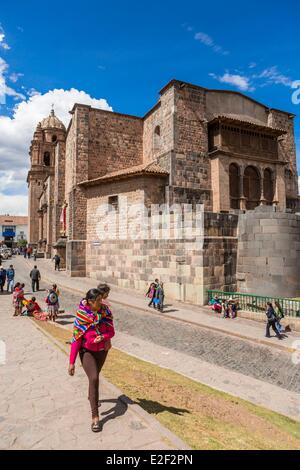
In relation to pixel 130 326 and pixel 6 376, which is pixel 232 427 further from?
pixel 130 326

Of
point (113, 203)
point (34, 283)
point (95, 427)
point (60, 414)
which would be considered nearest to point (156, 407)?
point (95, 427)

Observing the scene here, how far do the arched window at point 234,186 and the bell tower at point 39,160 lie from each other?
118ft

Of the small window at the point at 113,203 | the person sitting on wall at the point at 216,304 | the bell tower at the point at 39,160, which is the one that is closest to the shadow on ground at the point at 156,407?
the person sitting on wall at the point at 216,304

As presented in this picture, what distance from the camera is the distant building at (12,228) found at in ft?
315

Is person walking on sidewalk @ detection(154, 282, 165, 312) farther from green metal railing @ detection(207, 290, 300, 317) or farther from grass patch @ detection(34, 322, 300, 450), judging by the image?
grass patch @ detection(34, 322, 300, 450)

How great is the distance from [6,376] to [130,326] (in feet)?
20.4

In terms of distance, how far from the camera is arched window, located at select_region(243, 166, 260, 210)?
72.0 feet

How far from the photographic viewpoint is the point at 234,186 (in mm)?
21594

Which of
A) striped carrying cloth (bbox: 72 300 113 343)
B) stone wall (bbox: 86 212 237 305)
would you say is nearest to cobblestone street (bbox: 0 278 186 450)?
striped carrying cloth (bbox: 72 300 113 343)

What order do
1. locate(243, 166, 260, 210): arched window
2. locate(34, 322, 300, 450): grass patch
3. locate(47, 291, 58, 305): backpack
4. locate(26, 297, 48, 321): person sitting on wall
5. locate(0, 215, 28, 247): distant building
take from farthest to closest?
locate(0, 215, 28, 247): distant building
locate(243, 166, 260, 210): arched window
locate(26, 297, 48, 321): person sitting on wall
locate(47, 291, 58, 305): backpack
locate(34, 322, 300, 450): grass patch

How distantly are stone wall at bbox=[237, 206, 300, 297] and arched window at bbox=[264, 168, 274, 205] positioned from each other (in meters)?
7.64

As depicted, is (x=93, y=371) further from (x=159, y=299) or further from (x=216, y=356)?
(x=159, y=299)

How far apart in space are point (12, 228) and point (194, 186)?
3568 inches

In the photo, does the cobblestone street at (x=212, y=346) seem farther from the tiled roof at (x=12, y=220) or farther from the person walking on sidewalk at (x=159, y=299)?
the tiled roof at (x=12, y=220)
